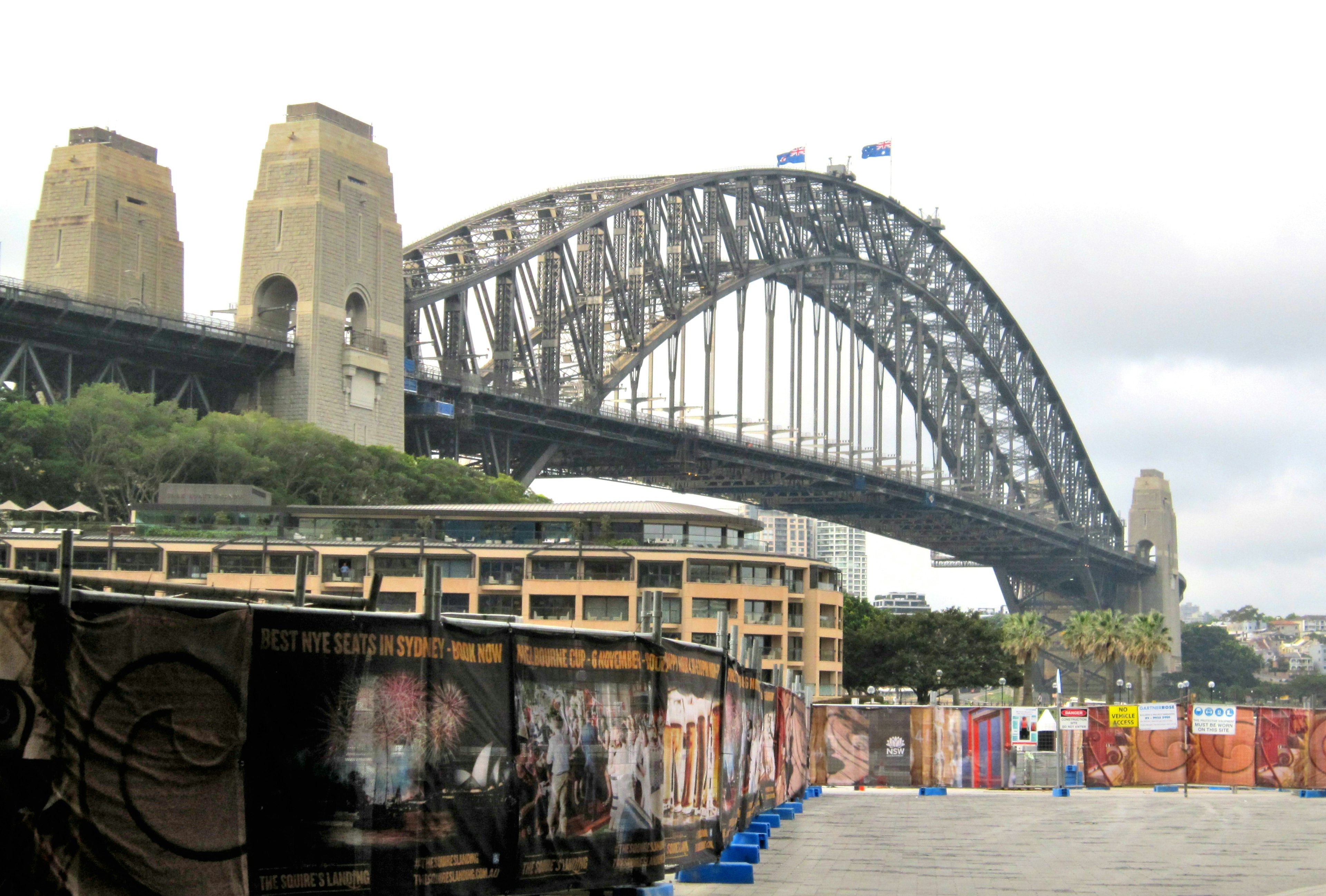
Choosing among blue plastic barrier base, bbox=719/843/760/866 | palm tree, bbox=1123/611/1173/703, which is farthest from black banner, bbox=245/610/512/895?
palm tree, bbox=1123/611/1173/703

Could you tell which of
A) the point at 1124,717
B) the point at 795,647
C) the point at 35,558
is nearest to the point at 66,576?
the point at 1124,717

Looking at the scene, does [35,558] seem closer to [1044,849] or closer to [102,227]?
[102,227]

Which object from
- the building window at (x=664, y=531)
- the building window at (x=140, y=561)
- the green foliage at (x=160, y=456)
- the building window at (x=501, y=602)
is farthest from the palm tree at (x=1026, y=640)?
the building window at (x=140, y=561)

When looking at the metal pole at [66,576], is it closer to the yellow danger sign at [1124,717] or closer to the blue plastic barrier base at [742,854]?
the blue plastic barrier base at [742,854]

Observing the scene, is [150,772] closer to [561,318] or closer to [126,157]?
[126,157]

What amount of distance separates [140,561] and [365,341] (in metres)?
26.9

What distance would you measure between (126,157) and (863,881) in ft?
298

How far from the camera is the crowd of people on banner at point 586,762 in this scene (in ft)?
45.2

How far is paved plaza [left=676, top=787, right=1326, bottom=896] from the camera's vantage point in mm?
22156

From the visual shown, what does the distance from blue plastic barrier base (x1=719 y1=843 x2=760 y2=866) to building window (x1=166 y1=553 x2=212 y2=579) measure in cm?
6140

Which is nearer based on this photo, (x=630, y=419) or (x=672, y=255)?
(x=630, y=419)

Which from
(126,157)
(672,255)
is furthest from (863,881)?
(672,255)

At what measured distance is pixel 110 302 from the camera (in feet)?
319

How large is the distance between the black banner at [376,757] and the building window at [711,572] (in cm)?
8094
